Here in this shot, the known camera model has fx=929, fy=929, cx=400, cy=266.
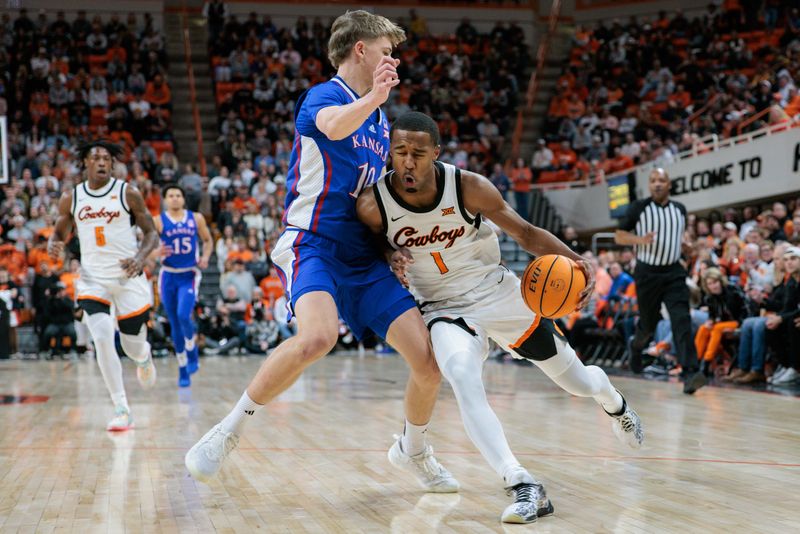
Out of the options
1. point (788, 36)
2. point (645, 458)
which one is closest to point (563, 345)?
point (645, 458)

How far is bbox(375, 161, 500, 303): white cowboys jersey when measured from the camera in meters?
3.84

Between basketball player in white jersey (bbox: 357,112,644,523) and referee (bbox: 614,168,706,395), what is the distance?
3958 mm

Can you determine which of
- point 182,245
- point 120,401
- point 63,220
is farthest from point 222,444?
point 182,245

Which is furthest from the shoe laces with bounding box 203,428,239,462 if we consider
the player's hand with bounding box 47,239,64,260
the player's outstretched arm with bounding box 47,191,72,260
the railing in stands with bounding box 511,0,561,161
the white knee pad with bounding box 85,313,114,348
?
the railing in stands with bounding box 511,0,561,161

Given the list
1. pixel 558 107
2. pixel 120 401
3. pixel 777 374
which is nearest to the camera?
pixel 120 401

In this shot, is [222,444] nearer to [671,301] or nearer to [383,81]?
[383,81]

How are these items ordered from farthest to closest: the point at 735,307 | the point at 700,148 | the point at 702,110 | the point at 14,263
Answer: the point at 702,110, the point at 700,148, the point at 14,263, the point at 735,307

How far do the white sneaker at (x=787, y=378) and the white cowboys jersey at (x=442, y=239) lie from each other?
5722 millimetres

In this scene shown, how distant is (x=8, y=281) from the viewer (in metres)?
14.0

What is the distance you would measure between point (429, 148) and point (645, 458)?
2064 mm

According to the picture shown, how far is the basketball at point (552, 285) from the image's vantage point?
12.3 ft

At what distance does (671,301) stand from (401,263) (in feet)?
15.6

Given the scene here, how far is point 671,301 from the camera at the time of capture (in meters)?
7.94

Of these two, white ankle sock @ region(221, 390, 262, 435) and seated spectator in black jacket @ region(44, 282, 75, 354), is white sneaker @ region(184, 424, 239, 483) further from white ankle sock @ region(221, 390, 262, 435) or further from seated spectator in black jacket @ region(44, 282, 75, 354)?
seated spectator in black jacket @ region(44, 282, 75, 354)
